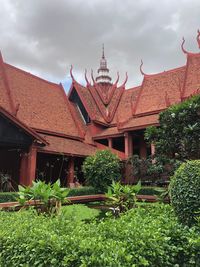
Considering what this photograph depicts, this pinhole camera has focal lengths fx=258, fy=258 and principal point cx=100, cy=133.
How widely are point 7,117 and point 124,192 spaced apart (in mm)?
6210

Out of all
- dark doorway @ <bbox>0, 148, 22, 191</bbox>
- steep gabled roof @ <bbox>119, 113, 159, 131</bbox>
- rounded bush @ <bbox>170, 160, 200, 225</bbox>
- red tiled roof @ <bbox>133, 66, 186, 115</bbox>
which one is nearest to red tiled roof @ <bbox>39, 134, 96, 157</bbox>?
dark doorway @ <bbox>0, 148, 22, 191</bbox>

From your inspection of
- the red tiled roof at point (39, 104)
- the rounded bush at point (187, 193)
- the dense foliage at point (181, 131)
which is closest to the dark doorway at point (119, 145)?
the red tiled roof at point (39, 104)

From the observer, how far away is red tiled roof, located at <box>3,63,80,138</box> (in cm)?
1458

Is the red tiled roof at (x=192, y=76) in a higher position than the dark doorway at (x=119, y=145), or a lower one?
higher

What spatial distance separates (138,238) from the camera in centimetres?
282

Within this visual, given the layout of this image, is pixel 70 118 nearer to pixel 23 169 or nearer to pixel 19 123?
pixel 23 169

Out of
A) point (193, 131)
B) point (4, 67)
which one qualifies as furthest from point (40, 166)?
point (193, 131)

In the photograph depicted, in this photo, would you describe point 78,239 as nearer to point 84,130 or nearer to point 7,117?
point 7,117

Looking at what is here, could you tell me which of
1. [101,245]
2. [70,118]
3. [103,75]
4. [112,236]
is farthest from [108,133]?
[101,245]

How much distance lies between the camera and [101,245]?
2578 millimetres

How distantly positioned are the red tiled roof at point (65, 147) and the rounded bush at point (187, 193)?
29.3 ft

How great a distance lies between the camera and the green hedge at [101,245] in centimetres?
249

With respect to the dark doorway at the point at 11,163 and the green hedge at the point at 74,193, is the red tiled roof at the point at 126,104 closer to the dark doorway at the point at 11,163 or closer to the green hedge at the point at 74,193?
the green hedge at the point at 74,193

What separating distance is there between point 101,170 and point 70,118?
710cm
